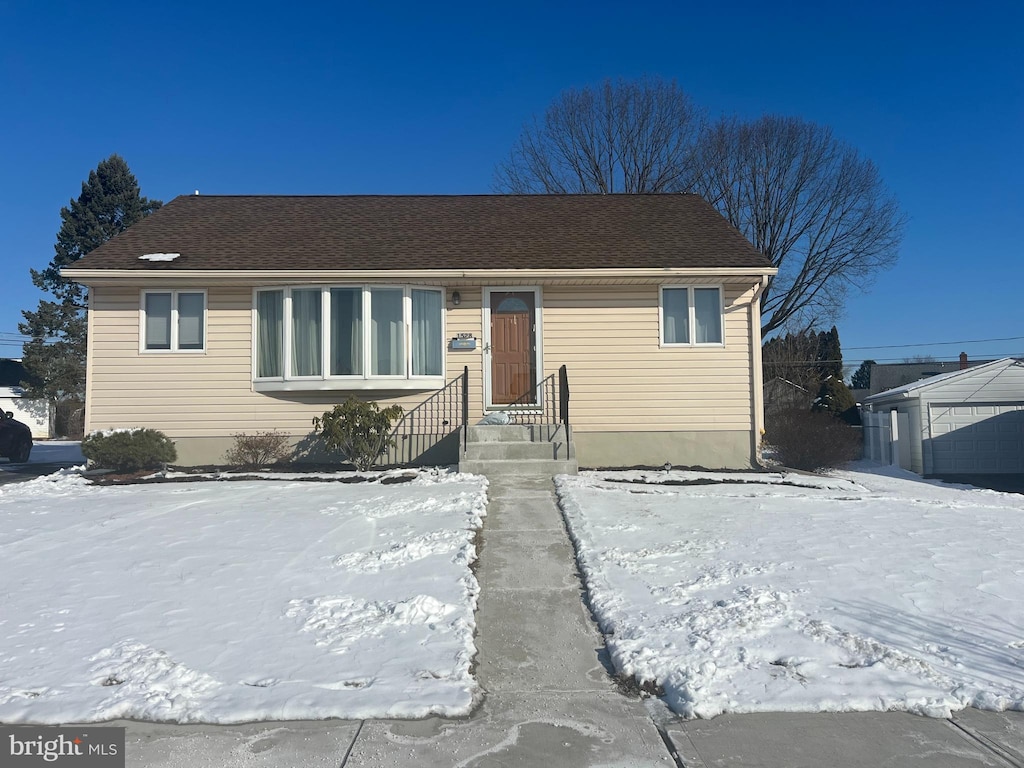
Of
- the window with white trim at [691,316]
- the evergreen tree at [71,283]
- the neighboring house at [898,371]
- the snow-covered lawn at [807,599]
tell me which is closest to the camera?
the snow-covered lawn at [807,599]

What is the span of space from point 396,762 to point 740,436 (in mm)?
10203

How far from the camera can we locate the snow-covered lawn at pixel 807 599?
13.0ft

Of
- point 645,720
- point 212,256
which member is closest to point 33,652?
point 645,720

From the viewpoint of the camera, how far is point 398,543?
656 cm

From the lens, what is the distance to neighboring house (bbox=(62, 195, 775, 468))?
12000 mm

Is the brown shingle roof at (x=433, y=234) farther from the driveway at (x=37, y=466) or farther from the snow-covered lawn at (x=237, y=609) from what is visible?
the snow-covered lawn at (x=237, y=609)

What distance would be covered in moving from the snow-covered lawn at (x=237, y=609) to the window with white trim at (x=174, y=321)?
170 inches

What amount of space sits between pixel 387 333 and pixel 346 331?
26.5 inches

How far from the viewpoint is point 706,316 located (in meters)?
12.6

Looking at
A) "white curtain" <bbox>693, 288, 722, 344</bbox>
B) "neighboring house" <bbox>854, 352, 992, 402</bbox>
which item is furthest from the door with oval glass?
"neighboring house" <bbox>854, 352, 992, 402</bbox>

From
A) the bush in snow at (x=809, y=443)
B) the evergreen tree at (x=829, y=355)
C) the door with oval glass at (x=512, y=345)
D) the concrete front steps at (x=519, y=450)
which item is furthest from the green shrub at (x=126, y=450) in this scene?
the evergreen tree at (x=829, y=355)

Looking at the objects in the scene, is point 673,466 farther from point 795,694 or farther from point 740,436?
point 795,694

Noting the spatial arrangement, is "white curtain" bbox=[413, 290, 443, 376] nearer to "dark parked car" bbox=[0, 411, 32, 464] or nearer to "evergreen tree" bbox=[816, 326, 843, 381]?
"dark parked car" bbox=[0, 411, 32, 464]

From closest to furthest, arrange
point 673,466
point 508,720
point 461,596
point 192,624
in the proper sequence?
1. point 508,720
2. point 192,624
3. point 461,596
4. point 673,466
